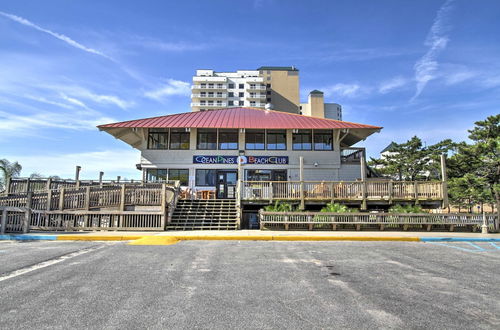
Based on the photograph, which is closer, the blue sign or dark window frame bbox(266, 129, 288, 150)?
the blue sign

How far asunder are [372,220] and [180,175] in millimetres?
14570

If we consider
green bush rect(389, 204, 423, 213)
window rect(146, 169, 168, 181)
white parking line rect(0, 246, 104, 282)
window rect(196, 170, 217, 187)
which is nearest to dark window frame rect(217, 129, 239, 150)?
window rect(196, 170, 217, 187)

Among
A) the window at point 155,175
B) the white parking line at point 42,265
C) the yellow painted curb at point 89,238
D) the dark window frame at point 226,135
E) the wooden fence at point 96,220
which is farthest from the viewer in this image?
the dark window frame at point 226,135

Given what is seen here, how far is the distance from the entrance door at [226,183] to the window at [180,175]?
2528mm

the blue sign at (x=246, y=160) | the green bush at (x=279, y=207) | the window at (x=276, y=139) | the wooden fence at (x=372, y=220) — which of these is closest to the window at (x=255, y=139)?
the window at (x=276, y=139)

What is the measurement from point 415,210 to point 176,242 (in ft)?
42.9

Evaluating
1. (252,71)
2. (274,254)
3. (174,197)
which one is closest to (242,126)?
(174,197)

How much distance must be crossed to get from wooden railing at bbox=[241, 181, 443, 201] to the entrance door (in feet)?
17.4

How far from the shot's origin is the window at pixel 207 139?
24.2m

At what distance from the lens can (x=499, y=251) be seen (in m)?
9.74

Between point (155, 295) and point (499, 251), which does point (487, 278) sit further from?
point (155, 295)

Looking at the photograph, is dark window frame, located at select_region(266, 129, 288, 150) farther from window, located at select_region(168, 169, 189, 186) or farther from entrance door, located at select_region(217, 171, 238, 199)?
window, located at select_region(168, 169, 189, 186)

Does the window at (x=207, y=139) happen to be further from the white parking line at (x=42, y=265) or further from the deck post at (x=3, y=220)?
the white parking line at (x=42, y=265)

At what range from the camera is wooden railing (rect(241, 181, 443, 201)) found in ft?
57.6
